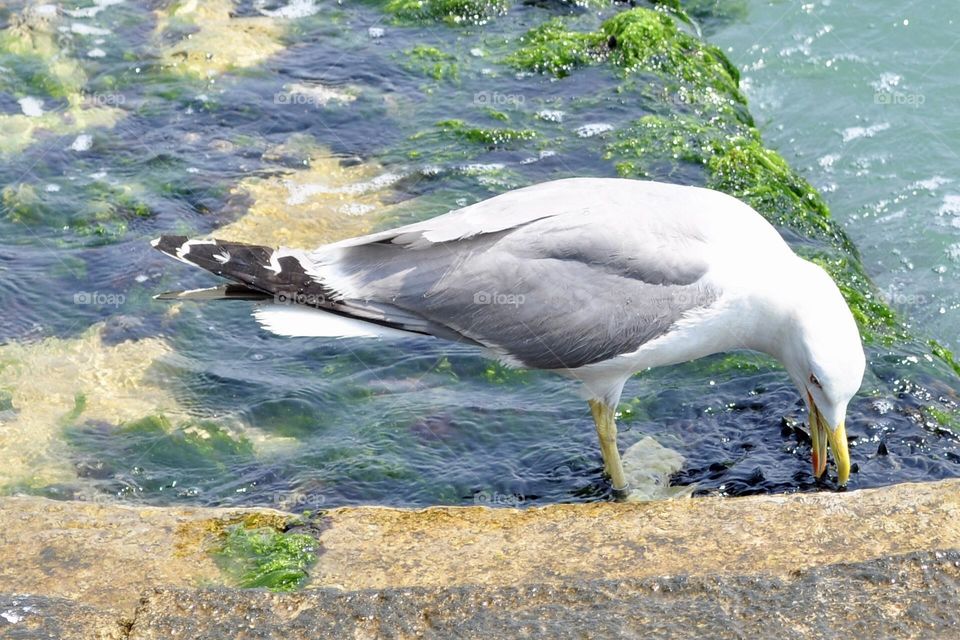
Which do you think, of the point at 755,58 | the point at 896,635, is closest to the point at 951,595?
the point at 896,635

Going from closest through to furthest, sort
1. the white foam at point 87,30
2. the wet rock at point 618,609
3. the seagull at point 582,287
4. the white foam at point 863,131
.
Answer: the wet rock at point 618,609 → the seagull at point 582,287 → the white foam at point 87,30 → the white foam at point 863,131

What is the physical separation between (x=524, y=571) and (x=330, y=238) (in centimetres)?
339

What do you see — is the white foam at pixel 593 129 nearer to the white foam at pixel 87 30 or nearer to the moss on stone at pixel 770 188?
the moss on stone at pixel 770 188

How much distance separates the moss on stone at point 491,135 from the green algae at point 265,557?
13.4ft

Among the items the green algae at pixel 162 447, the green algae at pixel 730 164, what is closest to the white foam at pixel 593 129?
the green algae at pixel 730 164

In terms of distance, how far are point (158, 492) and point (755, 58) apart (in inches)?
264

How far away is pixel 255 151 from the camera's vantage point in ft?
24.2

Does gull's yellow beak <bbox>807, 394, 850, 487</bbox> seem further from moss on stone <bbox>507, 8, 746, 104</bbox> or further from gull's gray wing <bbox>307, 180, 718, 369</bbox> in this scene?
moss on stone <bbox>507, 8, 746, 104</bbox>

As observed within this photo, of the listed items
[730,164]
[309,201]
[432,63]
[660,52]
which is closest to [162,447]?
[309,201]

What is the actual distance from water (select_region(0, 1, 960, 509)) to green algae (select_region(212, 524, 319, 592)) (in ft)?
3.01

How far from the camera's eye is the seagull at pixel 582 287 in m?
4.45

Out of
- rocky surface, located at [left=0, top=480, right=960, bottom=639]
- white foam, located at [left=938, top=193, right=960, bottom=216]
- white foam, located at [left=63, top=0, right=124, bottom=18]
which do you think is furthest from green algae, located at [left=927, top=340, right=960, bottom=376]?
white foam, located at [left=63, top=0, right=124, bottom=18]

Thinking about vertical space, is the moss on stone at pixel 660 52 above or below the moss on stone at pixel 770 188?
above

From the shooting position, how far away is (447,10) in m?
8.98
